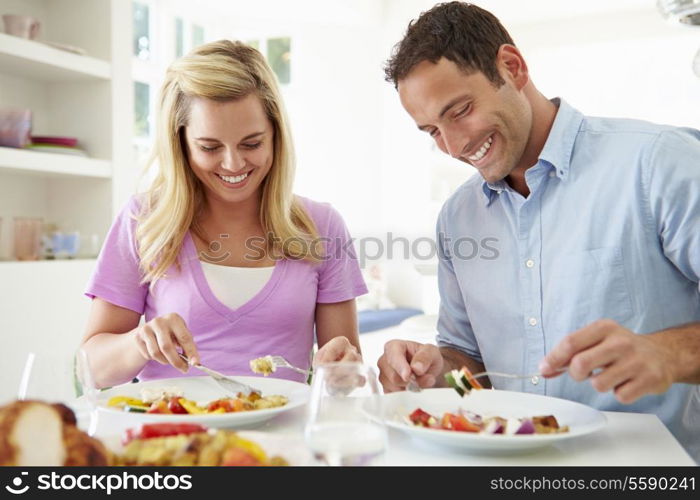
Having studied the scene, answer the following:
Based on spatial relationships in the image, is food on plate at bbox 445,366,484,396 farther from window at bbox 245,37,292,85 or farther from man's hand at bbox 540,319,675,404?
window at bbox 245,37,292,85

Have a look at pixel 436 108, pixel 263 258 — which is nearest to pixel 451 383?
pixel 436 108

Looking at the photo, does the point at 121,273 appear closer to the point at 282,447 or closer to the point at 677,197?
the point at 282,447

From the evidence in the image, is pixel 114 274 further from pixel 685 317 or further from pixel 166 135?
pixel 685 317

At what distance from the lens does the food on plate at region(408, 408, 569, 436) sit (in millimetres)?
986

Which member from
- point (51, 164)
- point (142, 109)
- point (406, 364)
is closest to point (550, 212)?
point (406, 364)

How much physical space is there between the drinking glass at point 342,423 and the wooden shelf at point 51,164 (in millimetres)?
2985

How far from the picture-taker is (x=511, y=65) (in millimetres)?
1506

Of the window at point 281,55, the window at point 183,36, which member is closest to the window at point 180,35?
the window at point 183,36

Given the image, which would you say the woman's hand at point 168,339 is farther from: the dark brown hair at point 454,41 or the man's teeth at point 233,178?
the dark brown hair at point 454,41

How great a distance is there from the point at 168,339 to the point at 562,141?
88 cm

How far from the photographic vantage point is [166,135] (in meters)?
1.85

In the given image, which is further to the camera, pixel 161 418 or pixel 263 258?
pixel 263 258

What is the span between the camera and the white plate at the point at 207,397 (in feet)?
3.40

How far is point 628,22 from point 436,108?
5303 millimetres
